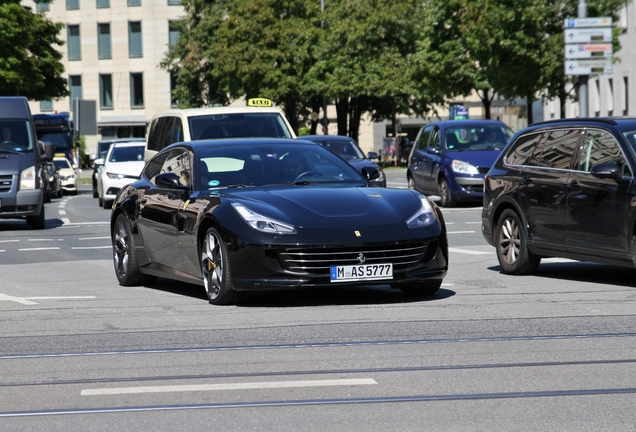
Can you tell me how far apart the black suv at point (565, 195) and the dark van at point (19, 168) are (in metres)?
11.3

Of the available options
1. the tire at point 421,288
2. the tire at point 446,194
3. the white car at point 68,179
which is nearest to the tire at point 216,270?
the tire at point 421,288

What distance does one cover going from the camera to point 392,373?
6668 mm

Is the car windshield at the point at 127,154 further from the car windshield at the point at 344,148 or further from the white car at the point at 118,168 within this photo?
the car windshield at the point at 344,148

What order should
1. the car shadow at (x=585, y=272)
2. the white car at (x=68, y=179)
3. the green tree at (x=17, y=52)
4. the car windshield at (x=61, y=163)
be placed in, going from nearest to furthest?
the car shadow at (x=585, y=272) < the white car at (x=68, y=179) < the car windshield at (x=61, y=163) < the green tree at (x=17, y=52)

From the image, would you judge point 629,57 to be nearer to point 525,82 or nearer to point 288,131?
point 525,82

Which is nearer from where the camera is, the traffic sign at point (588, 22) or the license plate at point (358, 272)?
the license plate at point (358, 272)

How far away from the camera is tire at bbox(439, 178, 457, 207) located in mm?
24983

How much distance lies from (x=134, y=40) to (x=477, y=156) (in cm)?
7705

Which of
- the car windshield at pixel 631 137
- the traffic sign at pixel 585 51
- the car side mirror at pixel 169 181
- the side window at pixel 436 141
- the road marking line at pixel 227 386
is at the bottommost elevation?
the road marking line at pixel 227 386

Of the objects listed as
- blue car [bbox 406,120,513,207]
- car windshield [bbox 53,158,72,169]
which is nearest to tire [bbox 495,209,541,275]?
blue car [bbox 406,120,513,207]

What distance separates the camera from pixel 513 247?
1228 cm

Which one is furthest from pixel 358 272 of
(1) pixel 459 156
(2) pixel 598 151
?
(1) pixel 459 156

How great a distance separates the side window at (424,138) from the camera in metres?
26.5

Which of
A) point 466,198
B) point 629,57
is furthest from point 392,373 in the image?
point 629,57
